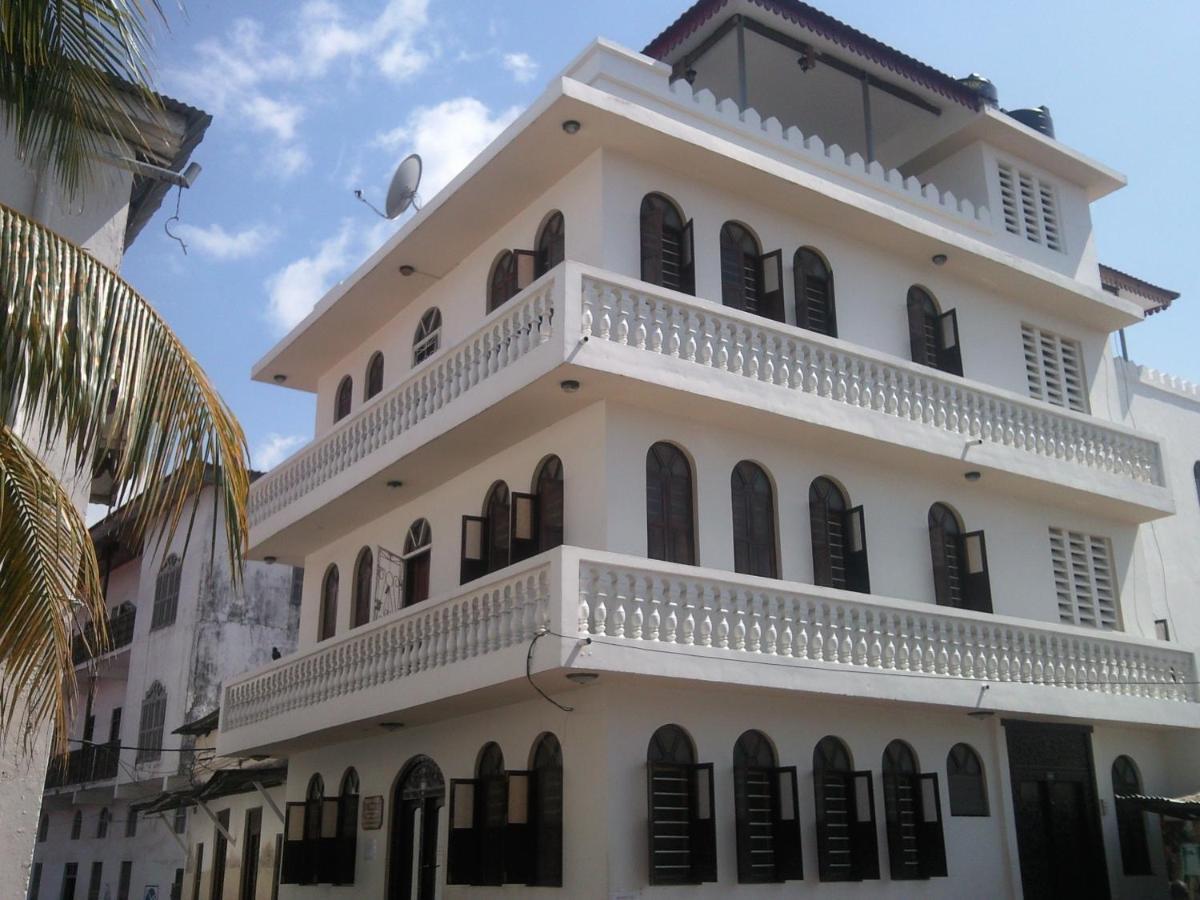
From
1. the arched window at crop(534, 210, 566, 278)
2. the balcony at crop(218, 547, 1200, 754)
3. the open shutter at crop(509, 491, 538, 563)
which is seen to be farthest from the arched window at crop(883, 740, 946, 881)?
the arched window at crop(534, 210, 566, 278)

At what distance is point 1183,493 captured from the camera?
65.1ft

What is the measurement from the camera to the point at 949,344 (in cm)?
1675

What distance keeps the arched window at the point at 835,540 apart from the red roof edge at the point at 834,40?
6.08 m

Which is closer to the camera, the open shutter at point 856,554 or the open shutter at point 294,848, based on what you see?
the open shutter at point 856,554

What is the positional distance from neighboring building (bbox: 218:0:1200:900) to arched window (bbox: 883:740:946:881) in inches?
1.6

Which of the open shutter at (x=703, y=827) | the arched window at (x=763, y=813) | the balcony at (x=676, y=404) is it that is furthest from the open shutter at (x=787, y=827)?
the balcony at (x=676, y=404)

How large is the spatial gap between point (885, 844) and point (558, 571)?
5.41 m

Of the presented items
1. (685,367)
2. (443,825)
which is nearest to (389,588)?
(443,825)

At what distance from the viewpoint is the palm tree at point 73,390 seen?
21.4 feet

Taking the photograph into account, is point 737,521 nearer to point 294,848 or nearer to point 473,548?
point 473,548

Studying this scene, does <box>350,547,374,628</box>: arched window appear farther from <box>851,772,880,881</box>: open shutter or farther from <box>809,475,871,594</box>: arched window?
<box>851,772,880,881</box>: open shutter

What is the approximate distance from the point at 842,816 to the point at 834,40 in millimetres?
9933

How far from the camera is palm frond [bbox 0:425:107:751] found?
22.2 feet

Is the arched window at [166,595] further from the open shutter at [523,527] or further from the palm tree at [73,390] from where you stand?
the palm tree at [73,390]
